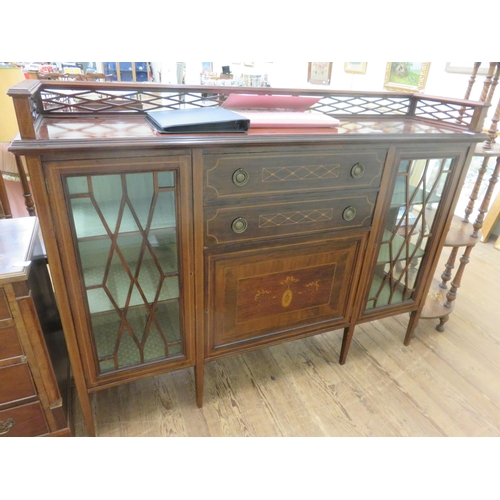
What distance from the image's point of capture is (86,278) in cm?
99

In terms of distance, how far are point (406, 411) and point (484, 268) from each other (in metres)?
1.43

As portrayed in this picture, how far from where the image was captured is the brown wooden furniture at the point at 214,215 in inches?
35.7

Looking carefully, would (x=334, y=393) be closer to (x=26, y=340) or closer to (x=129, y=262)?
(x=129, y=262)

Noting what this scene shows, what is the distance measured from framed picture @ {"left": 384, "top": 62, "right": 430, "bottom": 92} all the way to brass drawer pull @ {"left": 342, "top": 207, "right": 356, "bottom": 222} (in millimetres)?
2040

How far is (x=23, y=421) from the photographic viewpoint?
106cm

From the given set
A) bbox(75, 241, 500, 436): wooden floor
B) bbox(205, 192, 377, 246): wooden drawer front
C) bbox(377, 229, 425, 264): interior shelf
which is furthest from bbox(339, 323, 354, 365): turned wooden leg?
bbox(205, 192, 377, 246): wooden drawer front

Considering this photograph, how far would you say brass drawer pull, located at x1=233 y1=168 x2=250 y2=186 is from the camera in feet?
3.26

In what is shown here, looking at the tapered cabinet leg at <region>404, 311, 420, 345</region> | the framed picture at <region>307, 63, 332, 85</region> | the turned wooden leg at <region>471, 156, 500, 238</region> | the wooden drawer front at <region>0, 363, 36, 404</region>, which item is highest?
the framed picture at <region>307, 63, 332, 85</region>

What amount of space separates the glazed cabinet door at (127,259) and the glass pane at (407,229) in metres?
0.76

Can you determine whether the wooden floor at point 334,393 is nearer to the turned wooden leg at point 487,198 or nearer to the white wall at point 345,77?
the turned wooden leg at point 487,198

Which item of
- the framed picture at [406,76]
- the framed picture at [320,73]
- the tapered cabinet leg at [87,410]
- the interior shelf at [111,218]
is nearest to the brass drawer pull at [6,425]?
the tapered cabinet leg at [87,410]

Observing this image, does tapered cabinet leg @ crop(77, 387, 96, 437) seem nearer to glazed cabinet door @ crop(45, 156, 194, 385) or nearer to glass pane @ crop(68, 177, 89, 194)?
glazed cabinet door @ crop(45, 156, 194, 385)

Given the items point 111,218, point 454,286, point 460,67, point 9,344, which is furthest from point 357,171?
point 460,67
